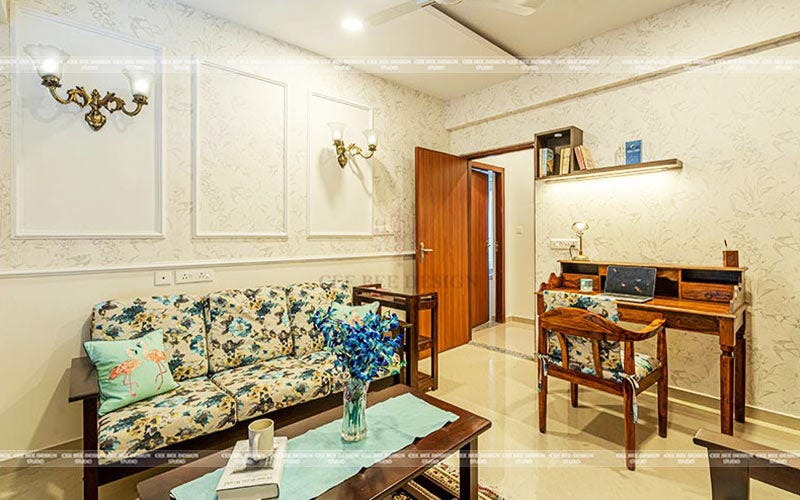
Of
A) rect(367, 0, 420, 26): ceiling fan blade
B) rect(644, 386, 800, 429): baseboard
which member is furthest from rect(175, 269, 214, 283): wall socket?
rect(644, 386, 800, 429): baseboard

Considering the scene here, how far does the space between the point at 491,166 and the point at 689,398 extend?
3399 mm

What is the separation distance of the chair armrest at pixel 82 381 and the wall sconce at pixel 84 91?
1.32 metres

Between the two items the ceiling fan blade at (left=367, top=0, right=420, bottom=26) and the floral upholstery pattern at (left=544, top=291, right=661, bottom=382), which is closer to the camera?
the ceiling fan blade at (left=367, top=0, right=420, bottom=26)

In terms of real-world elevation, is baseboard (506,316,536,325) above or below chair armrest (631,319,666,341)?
below

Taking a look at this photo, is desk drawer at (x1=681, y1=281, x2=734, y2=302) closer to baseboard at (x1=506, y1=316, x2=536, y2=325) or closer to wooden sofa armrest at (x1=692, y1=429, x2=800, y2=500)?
wooden sofa armrest at (x1=692, y1=429, x2=800, y2=500)

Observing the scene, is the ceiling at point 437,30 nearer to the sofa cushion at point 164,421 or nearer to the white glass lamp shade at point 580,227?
the white glass lamp shade at point 580,227

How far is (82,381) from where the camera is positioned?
170 centimetres

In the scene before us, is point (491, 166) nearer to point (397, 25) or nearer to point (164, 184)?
point (397, 25)

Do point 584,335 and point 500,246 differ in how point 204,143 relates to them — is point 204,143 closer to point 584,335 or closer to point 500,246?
point 584,335

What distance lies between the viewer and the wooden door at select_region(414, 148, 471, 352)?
3893mm

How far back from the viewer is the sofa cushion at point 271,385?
202cm

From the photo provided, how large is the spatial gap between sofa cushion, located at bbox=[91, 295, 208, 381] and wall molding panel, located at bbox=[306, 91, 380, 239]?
1163 millimetres

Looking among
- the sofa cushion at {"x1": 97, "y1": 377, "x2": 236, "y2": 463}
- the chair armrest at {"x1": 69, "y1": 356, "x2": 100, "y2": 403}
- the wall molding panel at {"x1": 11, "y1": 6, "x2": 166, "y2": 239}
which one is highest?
the wall molding panel at {"x1": 11, "y1": 6, "x2": 166, "y2": 239}

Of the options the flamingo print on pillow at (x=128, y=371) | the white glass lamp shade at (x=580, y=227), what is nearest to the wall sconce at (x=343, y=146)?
the white glass lamp shade at (x=580, y=227)
